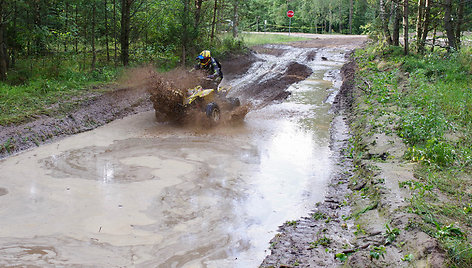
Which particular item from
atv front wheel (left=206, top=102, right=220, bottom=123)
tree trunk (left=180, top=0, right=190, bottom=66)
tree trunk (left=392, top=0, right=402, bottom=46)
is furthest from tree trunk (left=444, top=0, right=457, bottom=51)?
atv front wheel (left=206, top=102, right=220, bottom=123)

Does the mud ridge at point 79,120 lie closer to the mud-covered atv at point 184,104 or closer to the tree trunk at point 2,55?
the mud-covered atv at point 184,104

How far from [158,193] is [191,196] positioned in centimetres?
60

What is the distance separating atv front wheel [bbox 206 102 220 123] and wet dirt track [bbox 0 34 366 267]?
0.40 meters

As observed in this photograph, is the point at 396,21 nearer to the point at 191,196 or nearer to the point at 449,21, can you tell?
the point at 449,21

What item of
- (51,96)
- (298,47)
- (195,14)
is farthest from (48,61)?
(298,47)

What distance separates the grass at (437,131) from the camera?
520cm

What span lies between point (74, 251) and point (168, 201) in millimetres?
1912

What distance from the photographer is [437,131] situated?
8.37 meters

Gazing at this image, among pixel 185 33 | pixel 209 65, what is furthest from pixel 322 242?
pixel 185 33

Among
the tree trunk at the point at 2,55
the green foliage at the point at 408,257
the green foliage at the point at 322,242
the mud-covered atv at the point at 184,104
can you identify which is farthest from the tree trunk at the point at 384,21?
the green foliage at the point at 408,257

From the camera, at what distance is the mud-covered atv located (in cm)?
1136

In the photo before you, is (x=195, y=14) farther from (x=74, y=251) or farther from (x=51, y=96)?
(x=74, y=251)

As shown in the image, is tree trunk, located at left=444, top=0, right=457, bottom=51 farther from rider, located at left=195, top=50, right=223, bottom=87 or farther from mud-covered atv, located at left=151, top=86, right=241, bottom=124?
mud-covered atv, located at left=151, top=86, right=241, bottom=124

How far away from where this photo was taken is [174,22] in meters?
19.4
